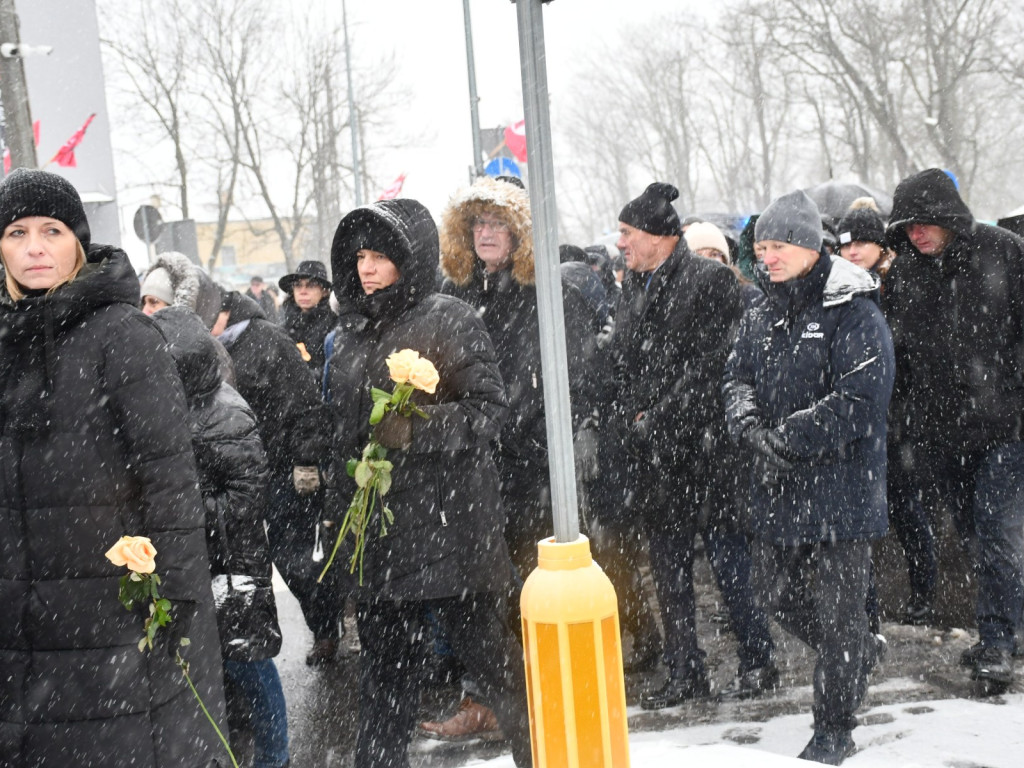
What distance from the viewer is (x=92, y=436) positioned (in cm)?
301

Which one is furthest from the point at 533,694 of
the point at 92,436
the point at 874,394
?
the point at 874,394

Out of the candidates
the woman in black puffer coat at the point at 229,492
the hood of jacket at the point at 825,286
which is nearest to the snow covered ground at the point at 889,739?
the woman in black puffer coat at the point at 229,492

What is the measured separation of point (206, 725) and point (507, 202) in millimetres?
2693

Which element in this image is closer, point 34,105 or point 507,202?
point 507,202

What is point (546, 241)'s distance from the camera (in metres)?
2.79

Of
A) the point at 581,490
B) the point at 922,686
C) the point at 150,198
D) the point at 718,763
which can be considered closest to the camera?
the point at 718,763

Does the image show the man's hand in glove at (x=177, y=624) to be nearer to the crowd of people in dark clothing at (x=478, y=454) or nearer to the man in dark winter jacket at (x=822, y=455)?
the crowd of people in dark clothing at (x=478, y=454)

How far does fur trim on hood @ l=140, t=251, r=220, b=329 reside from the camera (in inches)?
204

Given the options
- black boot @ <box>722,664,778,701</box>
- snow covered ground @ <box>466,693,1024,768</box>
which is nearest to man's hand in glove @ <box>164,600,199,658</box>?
snow covered ground @ <box>466,693,1024,768</box>

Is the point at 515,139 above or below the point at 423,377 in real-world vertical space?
above

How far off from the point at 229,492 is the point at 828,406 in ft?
7.27

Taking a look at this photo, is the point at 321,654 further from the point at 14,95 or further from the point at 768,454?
the point at 14,95

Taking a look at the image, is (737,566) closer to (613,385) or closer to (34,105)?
(613,385)

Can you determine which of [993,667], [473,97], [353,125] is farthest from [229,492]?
[353,125]
